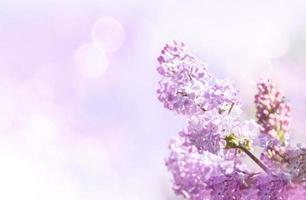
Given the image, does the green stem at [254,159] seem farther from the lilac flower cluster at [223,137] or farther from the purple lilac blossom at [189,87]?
the purple lilac blossom at [189,87]

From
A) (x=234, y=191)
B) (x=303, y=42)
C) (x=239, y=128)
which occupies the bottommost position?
(x=234, y=191)

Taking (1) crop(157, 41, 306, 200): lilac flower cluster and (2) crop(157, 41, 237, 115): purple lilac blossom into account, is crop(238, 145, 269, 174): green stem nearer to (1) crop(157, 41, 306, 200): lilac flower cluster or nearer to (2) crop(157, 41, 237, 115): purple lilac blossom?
(1) crop(157, 41, 306, 200): lilac flower cluster

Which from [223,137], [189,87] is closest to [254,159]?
[223,137]

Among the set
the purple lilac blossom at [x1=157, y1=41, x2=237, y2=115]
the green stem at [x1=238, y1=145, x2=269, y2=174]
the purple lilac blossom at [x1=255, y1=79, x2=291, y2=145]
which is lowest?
the green stem at [x1=238, y1=145, x2=269, y2=174]

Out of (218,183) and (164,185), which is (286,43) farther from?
(218,183)

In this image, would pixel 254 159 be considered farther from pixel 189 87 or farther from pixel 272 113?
pixel 189 87

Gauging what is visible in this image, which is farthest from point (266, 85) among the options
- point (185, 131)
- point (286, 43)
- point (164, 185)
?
point (286, 43)

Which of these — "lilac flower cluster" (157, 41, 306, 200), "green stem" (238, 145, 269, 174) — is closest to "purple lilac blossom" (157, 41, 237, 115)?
"lilac flower cluster" (157, 41, 306, 200)

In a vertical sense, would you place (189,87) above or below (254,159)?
above
